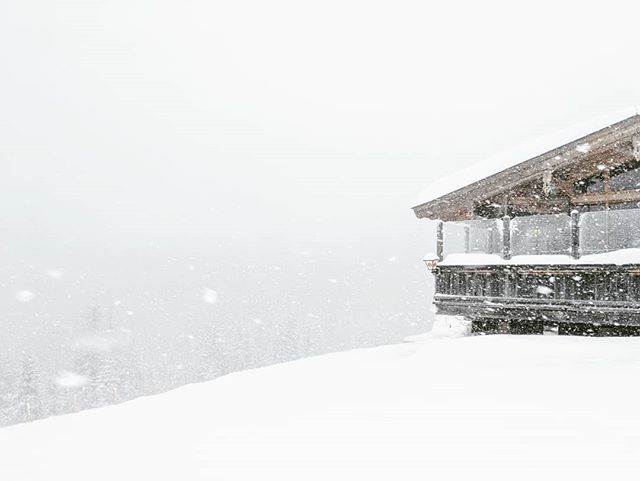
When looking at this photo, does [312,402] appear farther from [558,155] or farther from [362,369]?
[558,155]

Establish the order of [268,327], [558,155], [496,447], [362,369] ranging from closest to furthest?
[496,447] < [362,369] < [558,155] < [268,327]

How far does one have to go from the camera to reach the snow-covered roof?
37.5 feet

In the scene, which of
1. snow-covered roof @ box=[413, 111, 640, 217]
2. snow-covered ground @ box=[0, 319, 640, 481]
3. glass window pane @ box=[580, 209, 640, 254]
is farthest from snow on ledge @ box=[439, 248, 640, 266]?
snow-covered ground @ box=[0, 319, 640, 481]

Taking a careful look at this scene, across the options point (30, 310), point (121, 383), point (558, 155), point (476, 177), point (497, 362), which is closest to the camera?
point (497, 362)

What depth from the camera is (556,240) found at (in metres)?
13.5

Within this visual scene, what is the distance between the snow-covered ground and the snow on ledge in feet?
9.91

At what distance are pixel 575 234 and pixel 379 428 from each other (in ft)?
29.7

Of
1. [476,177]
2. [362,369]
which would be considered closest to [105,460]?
[362,369]

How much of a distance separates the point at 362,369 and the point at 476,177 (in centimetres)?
699

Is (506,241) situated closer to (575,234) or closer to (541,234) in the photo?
(575,234)

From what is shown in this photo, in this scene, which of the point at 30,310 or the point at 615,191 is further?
the point at 30,310

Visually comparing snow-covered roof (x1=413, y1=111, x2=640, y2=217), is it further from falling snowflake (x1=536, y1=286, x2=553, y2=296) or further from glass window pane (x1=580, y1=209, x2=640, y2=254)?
falling snowflake (x1=536, y1=286, x2=553, y2=296)

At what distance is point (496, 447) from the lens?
4383mm

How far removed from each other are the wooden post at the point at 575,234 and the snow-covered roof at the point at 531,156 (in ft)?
4.71
